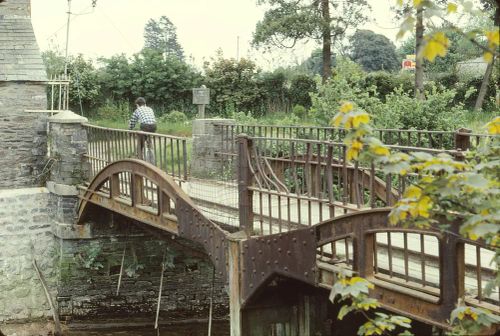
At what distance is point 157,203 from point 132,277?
5035 millimetres

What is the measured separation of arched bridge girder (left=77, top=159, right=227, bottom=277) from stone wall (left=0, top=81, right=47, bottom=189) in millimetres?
1938

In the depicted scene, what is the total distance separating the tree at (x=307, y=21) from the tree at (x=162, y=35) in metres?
27.3

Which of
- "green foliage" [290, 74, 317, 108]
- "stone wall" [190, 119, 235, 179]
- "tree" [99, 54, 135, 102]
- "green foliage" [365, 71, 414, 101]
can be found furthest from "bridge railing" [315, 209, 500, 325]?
"green foliage" [290, 74, 317, 108]

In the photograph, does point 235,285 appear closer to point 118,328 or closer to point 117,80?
point 118,328

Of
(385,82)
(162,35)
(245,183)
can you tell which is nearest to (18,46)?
(245,183)

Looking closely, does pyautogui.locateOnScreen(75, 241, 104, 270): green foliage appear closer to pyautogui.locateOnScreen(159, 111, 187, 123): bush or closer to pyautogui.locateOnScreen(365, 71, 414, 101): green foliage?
pyautogui.locateOnScreen(159, 111, 187, 123): bush

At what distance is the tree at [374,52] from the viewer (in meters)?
50.1

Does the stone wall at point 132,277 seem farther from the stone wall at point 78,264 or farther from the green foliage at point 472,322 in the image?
the green foliage at point 472,322

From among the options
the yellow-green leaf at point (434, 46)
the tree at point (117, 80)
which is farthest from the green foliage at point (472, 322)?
the tree at point (117, 80)

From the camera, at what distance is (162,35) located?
60.2m

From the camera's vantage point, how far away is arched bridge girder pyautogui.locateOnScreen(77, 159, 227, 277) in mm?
9562

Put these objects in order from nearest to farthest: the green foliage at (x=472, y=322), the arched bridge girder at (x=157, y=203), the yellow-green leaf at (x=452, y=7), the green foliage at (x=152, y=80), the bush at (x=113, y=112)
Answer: the yellow-green leaf at (x=452, y=7), the green foliage at (x=472, y=322), the arched bridge girder at (x=157, y=203), the bush at (x=113, y=112), the green foliage at (x=152, y=80)

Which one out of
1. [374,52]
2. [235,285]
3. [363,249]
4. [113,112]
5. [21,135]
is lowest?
[235,285]

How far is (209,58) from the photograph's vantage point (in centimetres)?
2927
